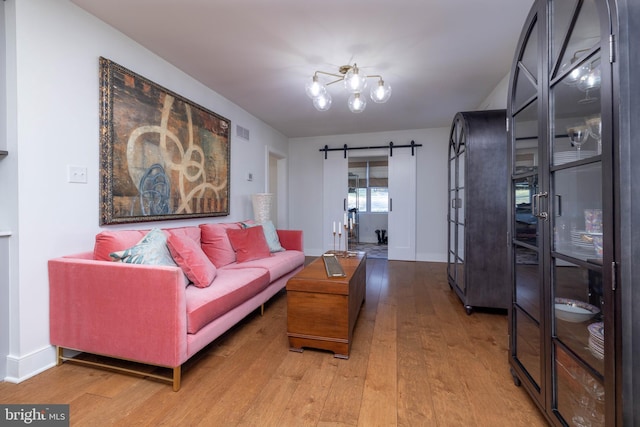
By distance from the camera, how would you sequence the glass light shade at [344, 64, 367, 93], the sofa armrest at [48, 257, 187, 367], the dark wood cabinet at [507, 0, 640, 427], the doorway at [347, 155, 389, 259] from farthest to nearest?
1. the doorway at [347, 155, 389, 259]
2. the glass light shade at [344, 64, 367, 93]
3. the sofa armrest at [48, 257, 187, 367]
4. the dark wood cabinet at [507, 0, 640, 427]

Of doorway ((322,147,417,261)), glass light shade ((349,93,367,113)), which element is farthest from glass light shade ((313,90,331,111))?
doorway ((322,147,417,261))

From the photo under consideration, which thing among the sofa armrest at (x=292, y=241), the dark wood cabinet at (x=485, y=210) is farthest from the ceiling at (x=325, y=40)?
the sofa armrest at (x=292, y=241)

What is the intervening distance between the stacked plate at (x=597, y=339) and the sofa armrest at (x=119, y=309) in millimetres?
1850

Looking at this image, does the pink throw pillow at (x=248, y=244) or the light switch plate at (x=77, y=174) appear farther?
the pink throw pillow at (x=248, y=244)

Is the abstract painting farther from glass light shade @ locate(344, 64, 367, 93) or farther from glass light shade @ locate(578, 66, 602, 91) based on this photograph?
glass light shade @ locate(578, 66, 602, 91)

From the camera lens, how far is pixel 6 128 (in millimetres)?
1666

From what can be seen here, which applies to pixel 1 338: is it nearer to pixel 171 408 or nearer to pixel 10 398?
pixel 10 398

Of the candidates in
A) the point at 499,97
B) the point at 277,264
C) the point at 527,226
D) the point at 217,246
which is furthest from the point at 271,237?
the point at 499,97

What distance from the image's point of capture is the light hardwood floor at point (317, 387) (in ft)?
4.55

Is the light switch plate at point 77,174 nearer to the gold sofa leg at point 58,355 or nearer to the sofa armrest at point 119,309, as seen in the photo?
the sofa armrest at point 119,309

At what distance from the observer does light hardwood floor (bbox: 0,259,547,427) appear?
1.39 meters

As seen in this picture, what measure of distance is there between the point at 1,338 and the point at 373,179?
7.29 metres

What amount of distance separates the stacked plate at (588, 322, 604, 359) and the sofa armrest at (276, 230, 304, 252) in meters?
3.07

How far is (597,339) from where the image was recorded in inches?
39.2
